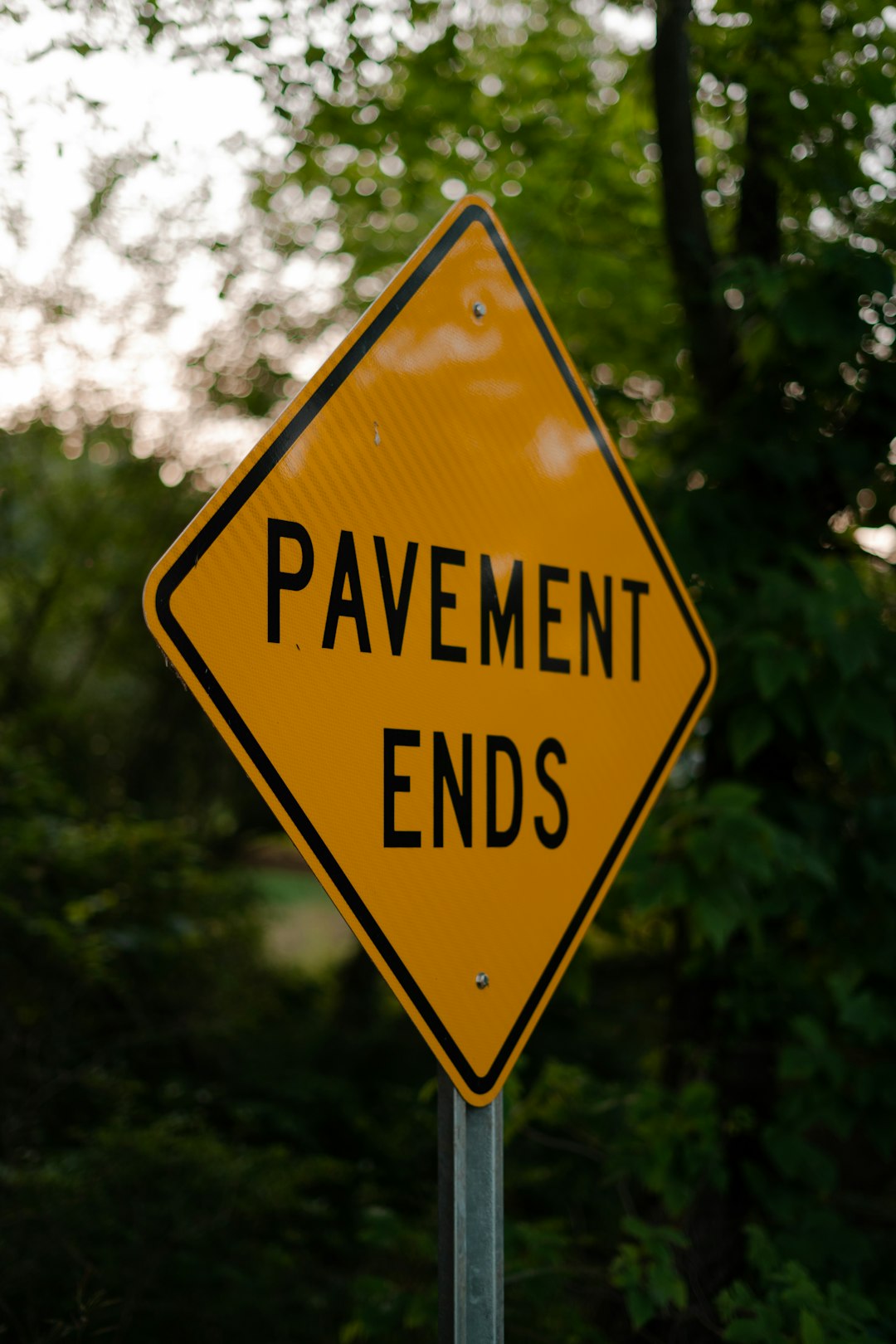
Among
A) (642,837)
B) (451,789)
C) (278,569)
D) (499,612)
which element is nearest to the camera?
(278,569)

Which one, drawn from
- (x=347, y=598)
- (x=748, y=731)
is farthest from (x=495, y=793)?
(x=748, y=731)

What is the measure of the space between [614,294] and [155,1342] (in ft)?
13.2

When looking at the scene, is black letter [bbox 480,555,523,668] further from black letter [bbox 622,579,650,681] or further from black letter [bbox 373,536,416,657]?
black letter [bbox 622,579,650,681]

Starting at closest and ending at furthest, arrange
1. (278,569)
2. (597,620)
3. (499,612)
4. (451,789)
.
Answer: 1. (278,569)
2. (451,789)
3. (499,612)
4. (597,620)

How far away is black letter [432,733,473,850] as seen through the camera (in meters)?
1.41

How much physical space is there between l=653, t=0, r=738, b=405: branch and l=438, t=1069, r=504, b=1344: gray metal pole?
238 centimetres

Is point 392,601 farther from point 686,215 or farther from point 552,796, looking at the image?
point 686,215

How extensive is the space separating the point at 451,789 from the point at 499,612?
0.92 feet

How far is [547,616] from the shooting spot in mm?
1593

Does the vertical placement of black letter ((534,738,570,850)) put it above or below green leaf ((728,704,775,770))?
below

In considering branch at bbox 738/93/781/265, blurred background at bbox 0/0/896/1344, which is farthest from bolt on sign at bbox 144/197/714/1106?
branch at bbox 738/93/781/265

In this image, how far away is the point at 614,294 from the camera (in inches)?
168

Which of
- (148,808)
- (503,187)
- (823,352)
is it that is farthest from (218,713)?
(148,808)

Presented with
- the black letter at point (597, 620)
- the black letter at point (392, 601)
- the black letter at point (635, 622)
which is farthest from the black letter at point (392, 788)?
the black letter at point (635, 622)
